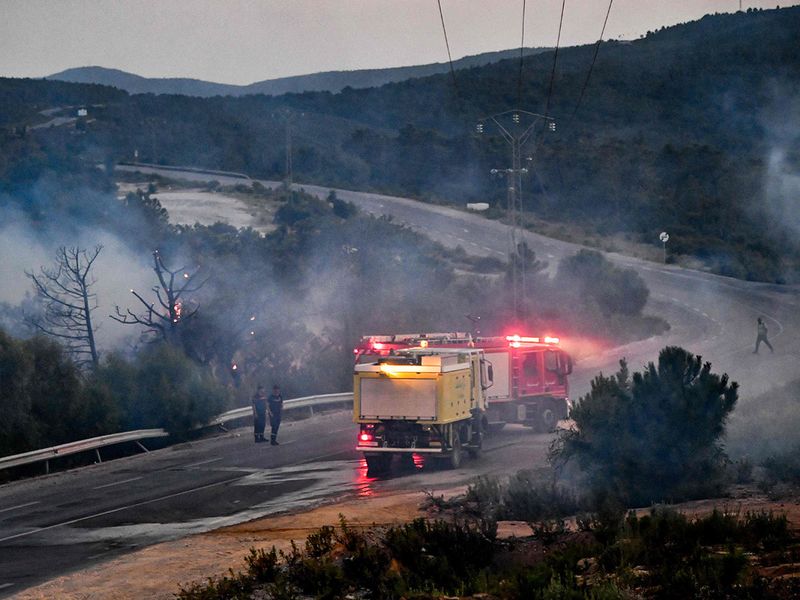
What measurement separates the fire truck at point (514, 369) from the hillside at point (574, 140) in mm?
43204

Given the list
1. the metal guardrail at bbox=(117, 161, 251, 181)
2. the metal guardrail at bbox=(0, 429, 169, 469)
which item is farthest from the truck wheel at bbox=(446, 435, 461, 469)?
the metal guardrail at bbox=(117, 161, 251, 181)

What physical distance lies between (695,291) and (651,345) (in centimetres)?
1825

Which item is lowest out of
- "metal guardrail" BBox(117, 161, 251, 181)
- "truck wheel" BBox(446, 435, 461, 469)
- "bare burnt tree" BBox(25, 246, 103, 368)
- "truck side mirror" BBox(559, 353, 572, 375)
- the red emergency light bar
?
"truck wheel" BBox(446, 435, 461, 469)

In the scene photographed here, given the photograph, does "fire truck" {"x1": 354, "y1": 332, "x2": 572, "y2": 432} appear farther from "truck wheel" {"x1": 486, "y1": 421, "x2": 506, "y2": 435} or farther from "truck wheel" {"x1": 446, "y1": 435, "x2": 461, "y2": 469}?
"truck wheel" {"x1": 446, "y1": 435, "x2": 461, "y2": 469}

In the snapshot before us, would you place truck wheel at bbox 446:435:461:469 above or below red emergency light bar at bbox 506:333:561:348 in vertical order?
below

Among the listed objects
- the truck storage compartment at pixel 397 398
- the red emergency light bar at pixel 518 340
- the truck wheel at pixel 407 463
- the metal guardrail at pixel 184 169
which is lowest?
the truck wheel at pixel 407 463

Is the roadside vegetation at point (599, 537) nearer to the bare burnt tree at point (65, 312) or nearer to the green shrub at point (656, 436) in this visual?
the green shrub at point (656, 436)

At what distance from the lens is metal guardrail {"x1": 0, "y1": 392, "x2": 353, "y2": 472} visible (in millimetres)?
24392

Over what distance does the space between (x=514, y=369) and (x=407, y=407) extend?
18.9 ft

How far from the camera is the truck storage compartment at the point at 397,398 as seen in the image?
73.9 feet

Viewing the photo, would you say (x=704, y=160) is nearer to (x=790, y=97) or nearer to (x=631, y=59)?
(x=790, y=97)

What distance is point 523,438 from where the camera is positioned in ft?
92.9

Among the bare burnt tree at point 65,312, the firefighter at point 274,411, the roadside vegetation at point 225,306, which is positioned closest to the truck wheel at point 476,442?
the firefighter at point 274,411

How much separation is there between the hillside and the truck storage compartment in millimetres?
46531
